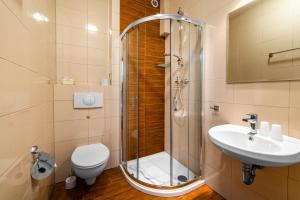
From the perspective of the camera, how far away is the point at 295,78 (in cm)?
96

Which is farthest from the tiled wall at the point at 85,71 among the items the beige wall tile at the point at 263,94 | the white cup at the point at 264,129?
the white cup at the point at 264,129

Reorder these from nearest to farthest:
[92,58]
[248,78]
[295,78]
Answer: [295,78], [248,78], [92,58]

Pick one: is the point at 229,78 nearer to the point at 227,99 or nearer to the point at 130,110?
the point at 227,99

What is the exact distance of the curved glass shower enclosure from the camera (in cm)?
180

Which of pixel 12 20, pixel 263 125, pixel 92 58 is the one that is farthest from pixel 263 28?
pixel 92 58

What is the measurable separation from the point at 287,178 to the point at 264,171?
150mm

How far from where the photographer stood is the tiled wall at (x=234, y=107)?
101 centimetres

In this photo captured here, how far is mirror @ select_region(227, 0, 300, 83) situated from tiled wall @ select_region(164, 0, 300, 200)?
73 millimetres

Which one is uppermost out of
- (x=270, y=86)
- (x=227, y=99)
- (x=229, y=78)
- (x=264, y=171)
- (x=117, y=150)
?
(x=229, y=78)

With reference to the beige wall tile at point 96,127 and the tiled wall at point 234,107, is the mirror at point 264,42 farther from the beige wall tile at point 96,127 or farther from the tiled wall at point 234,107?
A: the beige wall tile at point 96,127

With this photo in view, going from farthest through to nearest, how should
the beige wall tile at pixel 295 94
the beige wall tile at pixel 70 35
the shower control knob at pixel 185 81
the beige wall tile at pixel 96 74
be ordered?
the beige wall tile at pixel 96 74
the shower control knob at pixel 185 81
the beige wall tile at pixel 70 35
the beige wall tile at pixel 295 94

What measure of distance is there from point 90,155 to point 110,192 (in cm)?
50

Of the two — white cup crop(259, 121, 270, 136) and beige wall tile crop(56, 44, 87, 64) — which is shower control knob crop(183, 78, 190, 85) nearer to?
white cup crop(259, 121, 270, 136)

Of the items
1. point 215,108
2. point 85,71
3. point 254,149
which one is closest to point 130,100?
point 85,71
